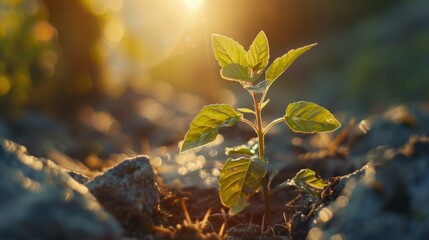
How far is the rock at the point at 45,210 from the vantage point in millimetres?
1781

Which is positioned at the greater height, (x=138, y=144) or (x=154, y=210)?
(x=138, y=144)

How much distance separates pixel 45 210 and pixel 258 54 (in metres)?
1.31

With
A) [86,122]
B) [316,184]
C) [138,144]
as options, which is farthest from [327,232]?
[86,122]

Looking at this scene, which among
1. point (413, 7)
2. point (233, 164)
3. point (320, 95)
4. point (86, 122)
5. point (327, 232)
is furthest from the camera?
point (413, 7)

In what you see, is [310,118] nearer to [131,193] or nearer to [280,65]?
[280,65]

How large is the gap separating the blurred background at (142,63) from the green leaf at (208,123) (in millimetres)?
2402

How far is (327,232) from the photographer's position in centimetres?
209

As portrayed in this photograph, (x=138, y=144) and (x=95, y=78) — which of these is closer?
(x=138, y=144)

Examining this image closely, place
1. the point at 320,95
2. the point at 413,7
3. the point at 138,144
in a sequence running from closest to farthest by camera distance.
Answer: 1. the point at 138,144
2. the point at 320,95
3. the point at 413,7

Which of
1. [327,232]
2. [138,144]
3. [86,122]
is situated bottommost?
[327,232]

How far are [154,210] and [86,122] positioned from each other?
1170 cm

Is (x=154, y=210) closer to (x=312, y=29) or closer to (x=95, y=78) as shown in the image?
(x=95, y=78)

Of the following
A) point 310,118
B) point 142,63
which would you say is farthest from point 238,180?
point 142,63

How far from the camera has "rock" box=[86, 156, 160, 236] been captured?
2.40 meters
